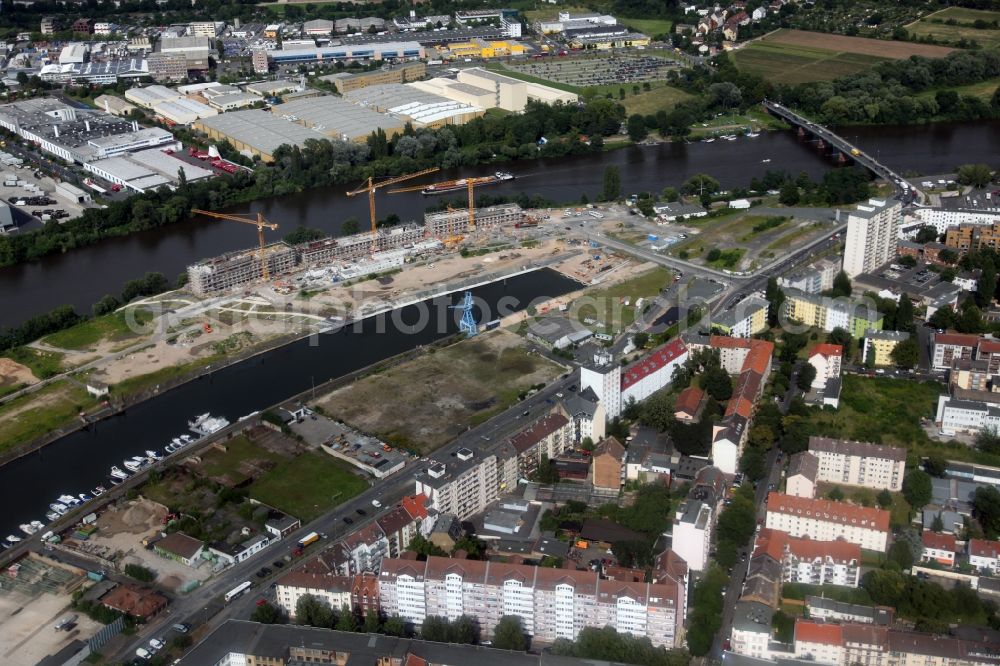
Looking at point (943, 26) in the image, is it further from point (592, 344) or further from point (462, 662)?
point (462, 662)

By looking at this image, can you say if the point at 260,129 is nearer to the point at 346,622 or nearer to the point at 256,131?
the point at 256,131

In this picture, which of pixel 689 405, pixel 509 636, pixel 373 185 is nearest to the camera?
pixel 509 636

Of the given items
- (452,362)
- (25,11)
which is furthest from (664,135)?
(25,11)

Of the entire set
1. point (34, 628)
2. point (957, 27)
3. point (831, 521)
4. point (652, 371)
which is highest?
point (957, 27)

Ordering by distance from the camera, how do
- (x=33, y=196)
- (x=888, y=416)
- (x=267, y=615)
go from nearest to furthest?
(x=267, y=615), (x=888, y=416), (x=33, y=196)

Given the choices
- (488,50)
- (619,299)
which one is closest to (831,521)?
(619,299)

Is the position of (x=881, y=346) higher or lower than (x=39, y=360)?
higher

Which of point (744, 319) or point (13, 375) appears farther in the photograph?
point (744, 319)
